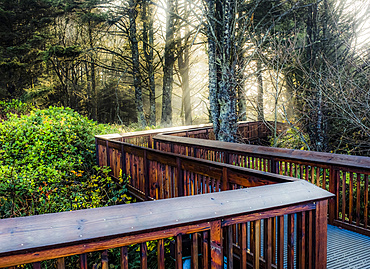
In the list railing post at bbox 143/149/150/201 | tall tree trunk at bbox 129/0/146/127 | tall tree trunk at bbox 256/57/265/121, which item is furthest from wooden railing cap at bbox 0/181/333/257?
tall tree trunk at bbox 129/0/146/127

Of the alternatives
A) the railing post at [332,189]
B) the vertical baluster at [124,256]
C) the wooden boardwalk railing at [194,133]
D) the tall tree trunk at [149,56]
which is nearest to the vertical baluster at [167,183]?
the railing post at [332,189]

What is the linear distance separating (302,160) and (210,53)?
6.24 meters

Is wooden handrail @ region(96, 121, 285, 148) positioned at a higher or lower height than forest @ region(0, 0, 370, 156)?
lower

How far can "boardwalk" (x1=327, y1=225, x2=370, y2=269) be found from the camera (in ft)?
10.4

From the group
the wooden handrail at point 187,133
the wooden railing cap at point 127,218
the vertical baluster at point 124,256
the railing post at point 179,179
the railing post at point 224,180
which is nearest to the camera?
the wooden railing cap at point 127,218

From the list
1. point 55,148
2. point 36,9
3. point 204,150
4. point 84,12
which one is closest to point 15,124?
point 55,148

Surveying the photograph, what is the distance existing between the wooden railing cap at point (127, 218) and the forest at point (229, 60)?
19.8ft

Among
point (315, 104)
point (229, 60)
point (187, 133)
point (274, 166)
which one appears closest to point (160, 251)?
point (274, 166)

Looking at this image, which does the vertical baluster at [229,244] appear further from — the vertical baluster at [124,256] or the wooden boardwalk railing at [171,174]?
the wooden boardwalk railing at [171,174]

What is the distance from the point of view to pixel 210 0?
9.34 metres

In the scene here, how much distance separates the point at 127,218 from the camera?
1.78 meters

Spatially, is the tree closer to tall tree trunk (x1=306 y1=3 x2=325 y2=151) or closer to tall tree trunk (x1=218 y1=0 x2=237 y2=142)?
tall tree trunk (x1=218 y1=0 x2=237 y2=142)

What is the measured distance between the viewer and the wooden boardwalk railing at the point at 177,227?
A: 1.57m

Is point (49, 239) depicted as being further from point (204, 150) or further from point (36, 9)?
point (36, 9)
